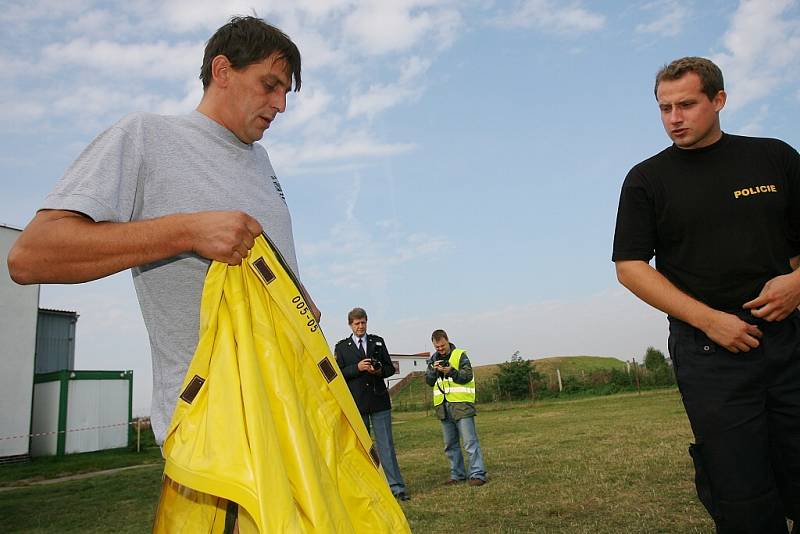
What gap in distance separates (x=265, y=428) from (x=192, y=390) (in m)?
0.21

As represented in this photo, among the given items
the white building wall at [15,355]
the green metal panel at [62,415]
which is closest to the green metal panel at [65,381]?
the green metal panel at [62,415]

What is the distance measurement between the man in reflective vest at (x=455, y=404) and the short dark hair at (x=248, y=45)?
7.57 m

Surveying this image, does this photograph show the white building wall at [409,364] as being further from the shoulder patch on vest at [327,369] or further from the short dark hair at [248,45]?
the shoulder patch on vest at [327,369]

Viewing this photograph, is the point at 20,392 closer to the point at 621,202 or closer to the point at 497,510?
the point at 497,510

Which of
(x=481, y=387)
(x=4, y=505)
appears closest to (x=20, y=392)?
(x=4, y=505)

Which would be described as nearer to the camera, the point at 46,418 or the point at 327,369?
the point at 327,369

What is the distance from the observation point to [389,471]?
826 cm

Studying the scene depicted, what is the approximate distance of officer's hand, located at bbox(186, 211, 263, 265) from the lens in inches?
62.2

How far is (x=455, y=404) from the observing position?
945 centimetres

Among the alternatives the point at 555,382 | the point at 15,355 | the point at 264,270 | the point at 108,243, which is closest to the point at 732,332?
the point at 264,270

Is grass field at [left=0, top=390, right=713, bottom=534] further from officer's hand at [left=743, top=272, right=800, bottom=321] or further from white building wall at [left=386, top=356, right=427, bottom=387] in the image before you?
white building wall at [left=386, top=356, right=427, bottom=387]

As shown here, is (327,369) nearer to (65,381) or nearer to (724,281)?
(724,281)

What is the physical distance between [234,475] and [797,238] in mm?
2764

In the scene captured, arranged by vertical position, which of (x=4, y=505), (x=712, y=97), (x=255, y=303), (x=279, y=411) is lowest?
(x=4, y=505)
